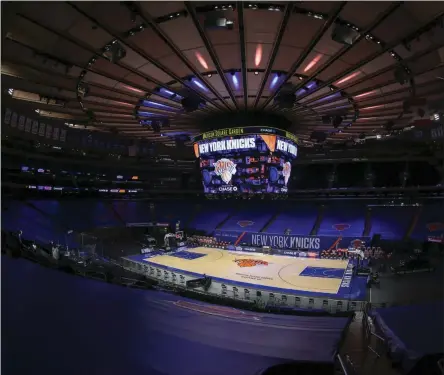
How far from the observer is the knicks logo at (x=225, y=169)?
392 inches

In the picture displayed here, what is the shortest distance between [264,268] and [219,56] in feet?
40.6

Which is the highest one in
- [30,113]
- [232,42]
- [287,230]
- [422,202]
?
[232,42]

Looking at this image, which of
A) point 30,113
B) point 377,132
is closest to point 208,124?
point 30,113

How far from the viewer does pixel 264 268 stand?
15289mm

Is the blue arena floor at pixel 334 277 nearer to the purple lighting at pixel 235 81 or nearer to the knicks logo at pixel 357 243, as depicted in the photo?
the knicks logo at pixel 357 243

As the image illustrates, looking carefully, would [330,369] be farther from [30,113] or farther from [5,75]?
[30,113]

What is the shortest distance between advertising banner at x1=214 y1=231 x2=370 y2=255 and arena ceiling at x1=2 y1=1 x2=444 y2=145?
1104 centimetres

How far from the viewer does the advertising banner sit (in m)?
18.3

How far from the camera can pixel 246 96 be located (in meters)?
8.01

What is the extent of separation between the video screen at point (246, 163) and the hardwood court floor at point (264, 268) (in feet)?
15.3

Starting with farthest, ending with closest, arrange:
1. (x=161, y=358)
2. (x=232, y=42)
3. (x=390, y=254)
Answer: (x=390, y=254)
(x=232, y=42)
(x=161, y=358)

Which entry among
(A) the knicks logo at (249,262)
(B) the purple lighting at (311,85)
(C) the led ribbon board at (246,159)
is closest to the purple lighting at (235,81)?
(B) the purple lighting at (311,85)

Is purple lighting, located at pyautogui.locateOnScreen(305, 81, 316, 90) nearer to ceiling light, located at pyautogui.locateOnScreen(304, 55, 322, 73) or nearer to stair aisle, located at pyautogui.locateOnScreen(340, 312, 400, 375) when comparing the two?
ceiling light, located at pyautogui.locateOnScreen(304, 55, 322, 73)

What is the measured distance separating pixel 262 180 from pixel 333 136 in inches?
235
